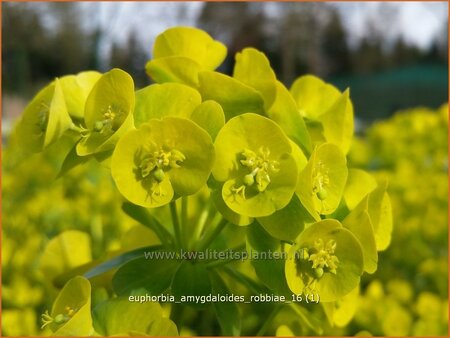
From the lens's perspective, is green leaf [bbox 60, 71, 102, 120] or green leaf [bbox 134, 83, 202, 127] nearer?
green leaf [bbox 134, 83, 202, 127]

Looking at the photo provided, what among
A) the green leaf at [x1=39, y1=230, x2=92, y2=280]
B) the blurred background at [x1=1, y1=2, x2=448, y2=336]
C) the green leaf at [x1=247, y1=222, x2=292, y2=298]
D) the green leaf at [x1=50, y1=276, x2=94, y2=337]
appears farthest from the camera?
the blurred background at [x1=1, y1=2, x2=448, y2=336]

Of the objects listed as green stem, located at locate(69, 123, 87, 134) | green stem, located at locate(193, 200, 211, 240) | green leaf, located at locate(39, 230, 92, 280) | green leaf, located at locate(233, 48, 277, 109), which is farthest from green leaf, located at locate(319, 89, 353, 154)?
green leaf, located at locate(39, 230, 92, 280)

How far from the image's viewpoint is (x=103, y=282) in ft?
3.08

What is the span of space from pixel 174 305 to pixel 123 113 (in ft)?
0.92

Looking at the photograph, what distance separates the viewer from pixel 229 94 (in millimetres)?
808

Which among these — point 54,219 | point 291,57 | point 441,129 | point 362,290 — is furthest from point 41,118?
point 291,57

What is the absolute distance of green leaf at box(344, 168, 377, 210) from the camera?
0.88 meters

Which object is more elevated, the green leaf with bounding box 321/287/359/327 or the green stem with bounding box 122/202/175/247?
the green stem with bounding box 122/202/175/247

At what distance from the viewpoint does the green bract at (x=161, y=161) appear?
75cm

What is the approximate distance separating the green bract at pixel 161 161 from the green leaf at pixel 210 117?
25 millimetres

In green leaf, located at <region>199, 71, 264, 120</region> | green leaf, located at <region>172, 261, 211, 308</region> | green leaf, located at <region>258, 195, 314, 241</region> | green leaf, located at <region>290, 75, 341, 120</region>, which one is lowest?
green leaf, located at <region>172, 261, 211, 308</region>

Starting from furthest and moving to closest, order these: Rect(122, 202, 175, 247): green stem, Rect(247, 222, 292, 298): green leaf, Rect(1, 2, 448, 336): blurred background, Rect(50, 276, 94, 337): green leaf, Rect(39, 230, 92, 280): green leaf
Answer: Rect(1, 2, 448, 336): blurred background
Rect(39, 230, 92, 280): green leaf
Rect(122, 202, 175, 247): green stem
Rect(247, 222, 292, 298): green leaf
Rect(50, 276, 94, 337): green leaf

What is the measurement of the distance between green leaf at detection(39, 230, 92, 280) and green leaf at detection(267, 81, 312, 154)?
0.43 metres

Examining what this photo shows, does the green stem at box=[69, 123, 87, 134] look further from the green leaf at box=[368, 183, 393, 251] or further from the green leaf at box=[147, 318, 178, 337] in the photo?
the green leaf at box=[368, 183, 393, 251]
